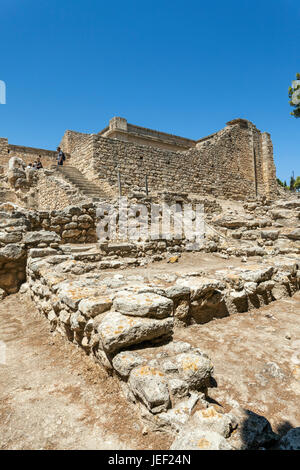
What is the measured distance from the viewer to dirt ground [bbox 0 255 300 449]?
187 cm

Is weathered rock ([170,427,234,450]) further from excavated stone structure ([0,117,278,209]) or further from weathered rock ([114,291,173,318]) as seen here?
excavated stone structure ([0,117,278,209])

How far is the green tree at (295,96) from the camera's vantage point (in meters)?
14.3

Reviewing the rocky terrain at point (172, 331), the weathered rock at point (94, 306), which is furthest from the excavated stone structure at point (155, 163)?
the weathered rock at point (94, 306)

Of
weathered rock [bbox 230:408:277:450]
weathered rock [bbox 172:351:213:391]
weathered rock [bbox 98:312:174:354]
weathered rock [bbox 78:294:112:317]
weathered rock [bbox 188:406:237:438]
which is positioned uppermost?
weathered rock [bbox 78:294:112:317]

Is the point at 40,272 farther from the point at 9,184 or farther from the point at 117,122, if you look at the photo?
the point at 117,122

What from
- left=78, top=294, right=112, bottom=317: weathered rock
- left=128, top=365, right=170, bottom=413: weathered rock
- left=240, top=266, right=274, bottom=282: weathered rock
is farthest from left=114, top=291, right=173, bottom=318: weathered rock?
left=240, top=266, right=274, bottom=282: weathered rock

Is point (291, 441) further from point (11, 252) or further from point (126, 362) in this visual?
point (11, 252)

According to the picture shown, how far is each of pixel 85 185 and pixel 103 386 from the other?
40.6ft

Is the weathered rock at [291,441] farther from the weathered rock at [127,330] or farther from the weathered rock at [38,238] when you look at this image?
the weathered rock at [38,238]

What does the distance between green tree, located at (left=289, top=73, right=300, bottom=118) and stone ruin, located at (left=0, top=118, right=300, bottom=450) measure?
20.1 feet

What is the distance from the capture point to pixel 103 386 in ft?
7.92

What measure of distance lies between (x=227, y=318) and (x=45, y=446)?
10.6ft

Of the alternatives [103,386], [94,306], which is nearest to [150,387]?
[103,386]
